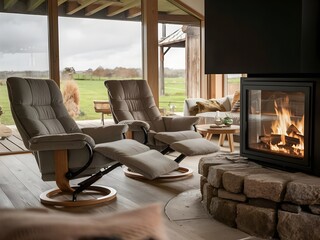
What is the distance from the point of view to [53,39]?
6508mm

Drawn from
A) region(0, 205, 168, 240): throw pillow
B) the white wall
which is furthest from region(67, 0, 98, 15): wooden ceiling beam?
region(0, 205, 168, 240): throw pillow

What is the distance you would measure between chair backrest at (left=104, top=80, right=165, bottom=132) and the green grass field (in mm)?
1791

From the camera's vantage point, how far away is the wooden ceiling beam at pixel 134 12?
23.8 feet

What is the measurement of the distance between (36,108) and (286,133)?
85.3 inches

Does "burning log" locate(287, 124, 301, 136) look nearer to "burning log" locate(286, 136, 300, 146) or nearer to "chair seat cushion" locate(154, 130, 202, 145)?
"burning log" locate(286, 136, 300, 146)

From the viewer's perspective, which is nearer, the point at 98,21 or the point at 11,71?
the point at 11,71

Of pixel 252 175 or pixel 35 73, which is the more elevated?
pixel 35 73

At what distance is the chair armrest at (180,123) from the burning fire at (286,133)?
1567 millimetres

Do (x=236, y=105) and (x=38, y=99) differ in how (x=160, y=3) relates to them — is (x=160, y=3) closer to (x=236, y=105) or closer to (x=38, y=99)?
(x=236, y=105)

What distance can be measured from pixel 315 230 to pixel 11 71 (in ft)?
16.1

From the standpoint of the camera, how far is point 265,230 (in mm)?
2914

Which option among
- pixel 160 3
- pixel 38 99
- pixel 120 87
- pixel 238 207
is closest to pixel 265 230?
pixel 238 207

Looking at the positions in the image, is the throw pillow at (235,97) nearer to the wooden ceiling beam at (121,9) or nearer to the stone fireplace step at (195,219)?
the wooden ceiling beam at (121,9)

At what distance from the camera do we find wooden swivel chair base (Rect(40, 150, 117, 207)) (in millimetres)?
3639
